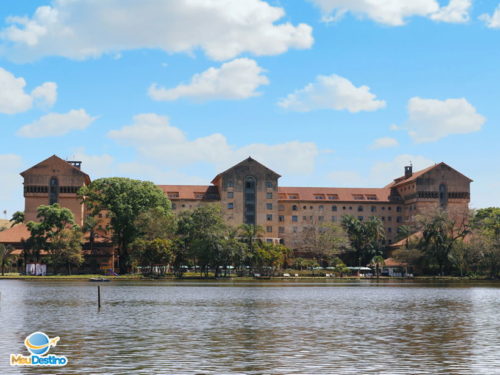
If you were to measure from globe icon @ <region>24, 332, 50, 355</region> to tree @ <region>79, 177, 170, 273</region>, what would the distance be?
107651 mm

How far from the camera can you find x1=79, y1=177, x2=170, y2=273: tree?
141m

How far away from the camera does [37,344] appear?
30.1m

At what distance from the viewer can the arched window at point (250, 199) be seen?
18450 centimetres

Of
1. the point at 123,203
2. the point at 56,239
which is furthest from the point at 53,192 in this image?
the point at 56,239

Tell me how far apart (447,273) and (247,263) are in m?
39.9

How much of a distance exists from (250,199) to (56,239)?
62742 millimetres

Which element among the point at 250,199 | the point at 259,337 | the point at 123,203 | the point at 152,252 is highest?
the point at 250,199

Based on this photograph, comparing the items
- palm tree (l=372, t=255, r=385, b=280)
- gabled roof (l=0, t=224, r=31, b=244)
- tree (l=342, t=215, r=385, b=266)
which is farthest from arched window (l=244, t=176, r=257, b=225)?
gabled roof (l=0, t=224, r=31, b=244)

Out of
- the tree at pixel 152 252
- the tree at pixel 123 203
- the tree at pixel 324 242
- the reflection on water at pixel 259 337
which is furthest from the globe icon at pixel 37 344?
the tree at pixel 324 242

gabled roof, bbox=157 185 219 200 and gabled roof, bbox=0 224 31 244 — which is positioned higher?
gabled roof, bbox=157 185 219 200

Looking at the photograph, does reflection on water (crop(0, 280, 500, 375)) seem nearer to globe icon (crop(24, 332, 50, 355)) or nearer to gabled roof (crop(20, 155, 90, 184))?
globe icon (crop(24, 332, 50, 355))

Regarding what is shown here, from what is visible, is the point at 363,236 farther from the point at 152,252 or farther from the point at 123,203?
the point at 152,252

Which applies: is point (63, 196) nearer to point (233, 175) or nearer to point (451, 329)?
point (233, 175)

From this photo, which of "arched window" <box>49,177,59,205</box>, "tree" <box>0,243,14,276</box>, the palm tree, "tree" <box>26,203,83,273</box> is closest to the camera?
"tree" <box>26,203,83,273</box>
